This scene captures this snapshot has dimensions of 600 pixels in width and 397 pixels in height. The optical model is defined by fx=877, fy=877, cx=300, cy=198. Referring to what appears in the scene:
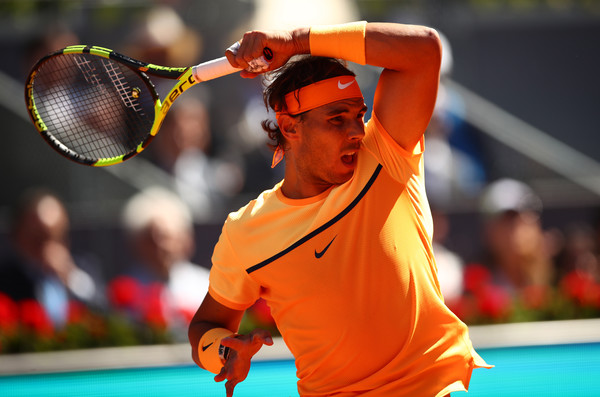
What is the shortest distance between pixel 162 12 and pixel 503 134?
3.44 meters

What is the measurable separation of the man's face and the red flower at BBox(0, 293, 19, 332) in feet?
13.2

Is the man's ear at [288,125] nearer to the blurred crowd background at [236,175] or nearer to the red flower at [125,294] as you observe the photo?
the blurred crowd background at [236,175]

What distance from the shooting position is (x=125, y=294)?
21.6 ft

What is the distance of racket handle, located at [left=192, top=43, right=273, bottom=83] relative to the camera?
114 inches

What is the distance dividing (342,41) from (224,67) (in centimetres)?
45

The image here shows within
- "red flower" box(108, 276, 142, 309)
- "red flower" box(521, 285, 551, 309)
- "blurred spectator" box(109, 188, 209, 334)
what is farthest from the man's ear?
"red flower" box(521, 285, 551, 309)

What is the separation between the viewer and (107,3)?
8242 mm

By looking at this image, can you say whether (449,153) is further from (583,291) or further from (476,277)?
(583,291)

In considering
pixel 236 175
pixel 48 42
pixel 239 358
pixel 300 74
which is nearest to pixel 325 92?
pixel 300 74

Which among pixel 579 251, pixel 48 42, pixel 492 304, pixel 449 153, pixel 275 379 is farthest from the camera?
pixel 449 153

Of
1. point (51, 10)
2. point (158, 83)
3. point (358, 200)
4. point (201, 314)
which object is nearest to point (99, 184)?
point (158, 83)

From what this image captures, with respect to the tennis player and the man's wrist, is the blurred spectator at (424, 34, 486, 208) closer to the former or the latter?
the tennis player

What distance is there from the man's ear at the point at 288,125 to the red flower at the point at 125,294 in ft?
12.1

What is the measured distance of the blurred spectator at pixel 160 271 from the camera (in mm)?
6551
